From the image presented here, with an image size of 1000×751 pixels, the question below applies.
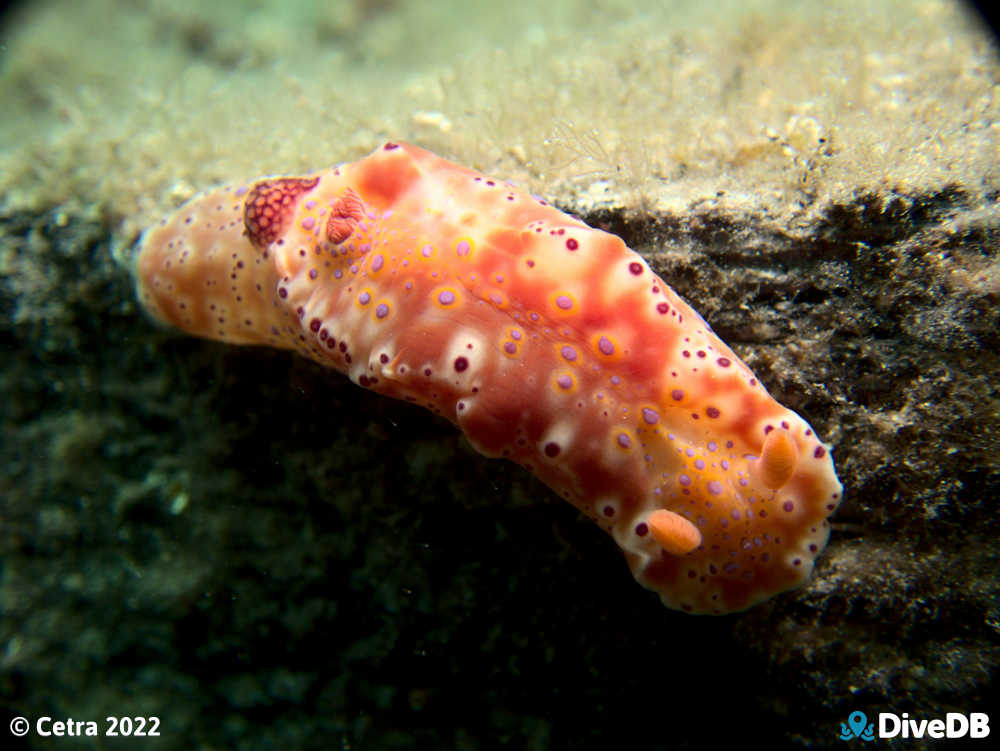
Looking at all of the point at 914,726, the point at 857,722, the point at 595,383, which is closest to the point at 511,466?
the point at 595,383

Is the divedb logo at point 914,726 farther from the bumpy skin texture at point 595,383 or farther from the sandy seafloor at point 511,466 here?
the bumpy skin texture at point 595,383

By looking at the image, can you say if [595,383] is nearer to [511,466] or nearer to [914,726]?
[511,466]

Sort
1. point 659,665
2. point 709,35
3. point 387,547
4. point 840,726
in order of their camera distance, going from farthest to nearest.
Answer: point 709,35
point 387,547
point 659,665
point 840,726

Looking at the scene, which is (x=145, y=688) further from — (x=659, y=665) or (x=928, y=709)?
(x=928, y=709)

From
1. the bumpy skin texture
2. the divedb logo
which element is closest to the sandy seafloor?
the divedb logo

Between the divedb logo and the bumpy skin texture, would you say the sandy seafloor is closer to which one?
the divedb logo

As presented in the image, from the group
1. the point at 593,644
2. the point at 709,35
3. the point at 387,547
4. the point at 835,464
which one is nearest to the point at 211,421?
the point at 387,547
